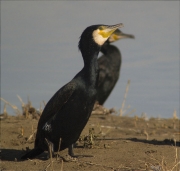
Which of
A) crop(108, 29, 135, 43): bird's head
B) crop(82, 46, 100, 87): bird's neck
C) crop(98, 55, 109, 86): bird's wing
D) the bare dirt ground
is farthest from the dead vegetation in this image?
crop(108, 29, 135, 43): bird's head

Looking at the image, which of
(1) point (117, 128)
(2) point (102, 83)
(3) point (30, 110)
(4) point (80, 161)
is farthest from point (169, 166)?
(2) point (102, 83)

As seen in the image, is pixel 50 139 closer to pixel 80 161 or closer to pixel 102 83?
pixel 80 161

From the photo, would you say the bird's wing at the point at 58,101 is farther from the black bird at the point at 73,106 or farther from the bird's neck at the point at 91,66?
the bird's neck at the point at 91,66

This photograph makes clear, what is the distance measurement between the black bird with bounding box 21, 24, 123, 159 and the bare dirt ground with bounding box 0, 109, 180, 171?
270 mm

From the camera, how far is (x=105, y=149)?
700 cm

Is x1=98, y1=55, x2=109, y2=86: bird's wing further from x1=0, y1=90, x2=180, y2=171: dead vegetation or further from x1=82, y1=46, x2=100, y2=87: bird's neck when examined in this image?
x1=82, y1=46, x2=100, y2=87: bird's neck

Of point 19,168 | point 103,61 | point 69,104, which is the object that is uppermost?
point 103,61

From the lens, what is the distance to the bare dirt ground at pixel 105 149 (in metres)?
6.15

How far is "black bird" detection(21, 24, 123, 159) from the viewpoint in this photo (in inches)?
257

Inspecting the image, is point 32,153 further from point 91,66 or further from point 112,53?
point 112,53

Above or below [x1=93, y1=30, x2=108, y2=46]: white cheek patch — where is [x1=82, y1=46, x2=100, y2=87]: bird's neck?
below

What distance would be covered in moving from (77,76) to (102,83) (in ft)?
19.8

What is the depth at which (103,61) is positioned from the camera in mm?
12953

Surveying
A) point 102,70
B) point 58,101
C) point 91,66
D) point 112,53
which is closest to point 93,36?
point 91,66
